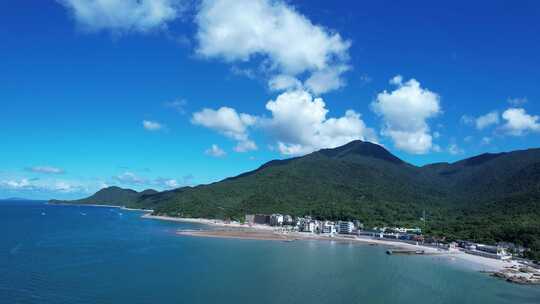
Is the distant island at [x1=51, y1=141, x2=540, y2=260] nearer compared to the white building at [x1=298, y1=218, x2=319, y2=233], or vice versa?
the distant island at [x1=51, y1=141, x2=540, y2=260]

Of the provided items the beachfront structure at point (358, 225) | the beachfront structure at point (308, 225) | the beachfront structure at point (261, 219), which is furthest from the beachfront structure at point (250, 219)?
the beachfront structure at point (358, 225)

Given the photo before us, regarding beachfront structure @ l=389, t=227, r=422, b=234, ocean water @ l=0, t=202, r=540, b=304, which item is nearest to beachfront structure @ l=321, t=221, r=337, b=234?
beachfront structure @ l=389, t=227, r=422, b=234

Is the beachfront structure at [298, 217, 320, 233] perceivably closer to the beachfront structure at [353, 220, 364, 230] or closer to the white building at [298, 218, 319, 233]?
the white building at [298, 218, 319, 233]

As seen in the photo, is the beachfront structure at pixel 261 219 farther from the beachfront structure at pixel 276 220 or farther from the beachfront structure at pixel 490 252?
the beachfront structure at pixel 490 252

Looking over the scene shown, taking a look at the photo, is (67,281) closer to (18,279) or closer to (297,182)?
(18,279)

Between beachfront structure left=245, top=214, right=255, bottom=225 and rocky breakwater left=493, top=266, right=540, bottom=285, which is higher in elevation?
beachfront structure left=245, top=214, right=255, bottom=225

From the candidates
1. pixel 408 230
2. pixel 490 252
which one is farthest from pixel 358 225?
pixel 490 252

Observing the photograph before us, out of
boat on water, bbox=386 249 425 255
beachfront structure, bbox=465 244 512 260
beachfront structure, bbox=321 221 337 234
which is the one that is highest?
beachfront structure, bbox=321 221 337 234
